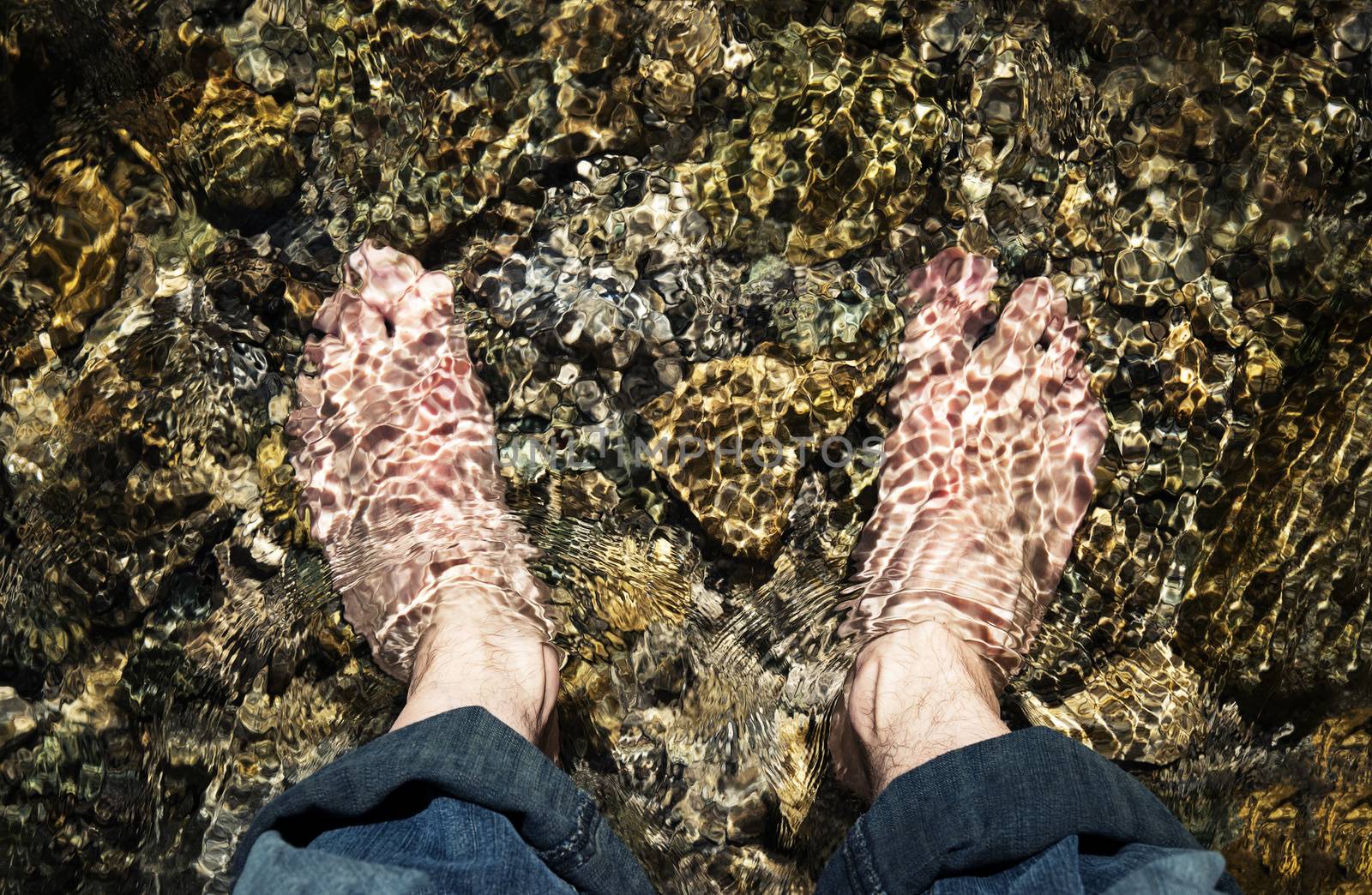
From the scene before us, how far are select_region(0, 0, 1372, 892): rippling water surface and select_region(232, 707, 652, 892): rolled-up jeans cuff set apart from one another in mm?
604

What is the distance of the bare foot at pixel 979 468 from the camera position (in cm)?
197

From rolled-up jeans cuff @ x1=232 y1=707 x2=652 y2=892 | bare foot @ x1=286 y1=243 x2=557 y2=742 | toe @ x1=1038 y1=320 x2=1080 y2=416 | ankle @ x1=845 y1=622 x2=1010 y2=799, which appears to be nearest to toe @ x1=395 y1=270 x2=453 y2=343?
bare foot @ x1=286 y1=243 x2=557 y2=742

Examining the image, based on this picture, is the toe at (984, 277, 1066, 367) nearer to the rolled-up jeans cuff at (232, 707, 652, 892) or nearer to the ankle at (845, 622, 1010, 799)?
the ankle at (845, 622, 1010, 799)

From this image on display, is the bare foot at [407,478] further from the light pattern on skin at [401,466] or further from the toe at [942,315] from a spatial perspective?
the toe at [942,315]

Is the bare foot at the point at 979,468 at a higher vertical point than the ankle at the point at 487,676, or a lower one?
higher

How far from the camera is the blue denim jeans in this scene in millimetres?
1146

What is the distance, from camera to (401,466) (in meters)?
2.09

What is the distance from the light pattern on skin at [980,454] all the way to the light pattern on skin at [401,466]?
794mm

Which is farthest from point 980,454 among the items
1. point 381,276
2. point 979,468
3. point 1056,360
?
point 381,276

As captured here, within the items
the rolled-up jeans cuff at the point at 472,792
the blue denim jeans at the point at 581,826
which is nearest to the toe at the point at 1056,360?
the blue denim jeans at the point at 581,826

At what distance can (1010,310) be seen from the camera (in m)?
2.11

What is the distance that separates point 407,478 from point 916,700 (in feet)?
3.91

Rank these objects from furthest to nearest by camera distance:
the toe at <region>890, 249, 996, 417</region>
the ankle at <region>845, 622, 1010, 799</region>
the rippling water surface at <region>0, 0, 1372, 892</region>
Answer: the toe at <region>890, 249, 996, 417</region>, the rippling water surface at <region>0, 0, 1372, 892</region>, the ankle at <region>845, 622, 1010, 799</region>

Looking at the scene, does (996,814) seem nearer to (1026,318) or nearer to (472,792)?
(472,792)
